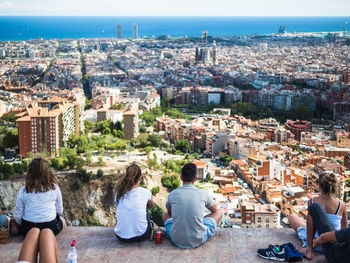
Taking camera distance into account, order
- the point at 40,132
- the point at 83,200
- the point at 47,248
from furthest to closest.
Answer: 1. the point at 40,132
2. the point at 83,200
3. the point at 47,248

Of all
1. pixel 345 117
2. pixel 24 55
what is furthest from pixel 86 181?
pixel 24 55

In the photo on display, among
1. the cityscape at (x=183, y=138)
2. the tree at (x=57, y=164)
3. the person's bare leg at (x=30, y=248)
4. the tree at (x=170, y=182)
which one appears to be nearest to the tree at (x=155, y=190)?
the cityscape at (x=183, y=138)

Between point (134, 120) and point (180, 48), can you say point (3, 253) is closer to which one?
point (134, 120)

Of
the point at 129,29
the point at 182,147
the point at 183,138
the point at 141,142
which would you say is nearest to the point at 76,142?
the point at 141,142

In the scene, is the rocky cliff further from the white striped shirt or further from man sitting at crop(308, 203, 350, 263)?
man sitting at crop(308, 203, 350, 263)

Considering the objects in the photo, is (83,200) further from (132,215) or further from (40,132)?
(132,215)

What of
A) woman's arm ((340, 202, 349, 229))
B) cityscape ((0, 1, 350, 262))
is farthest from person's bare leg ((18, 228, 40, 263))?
cityscape ((0, 1, 350, 262))

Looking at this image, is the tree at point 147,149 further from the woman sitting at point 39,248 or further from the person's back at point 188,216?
the woman sitting at point 39,248

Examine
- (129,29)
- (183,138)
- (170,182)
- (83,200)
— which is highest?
(129,29)
